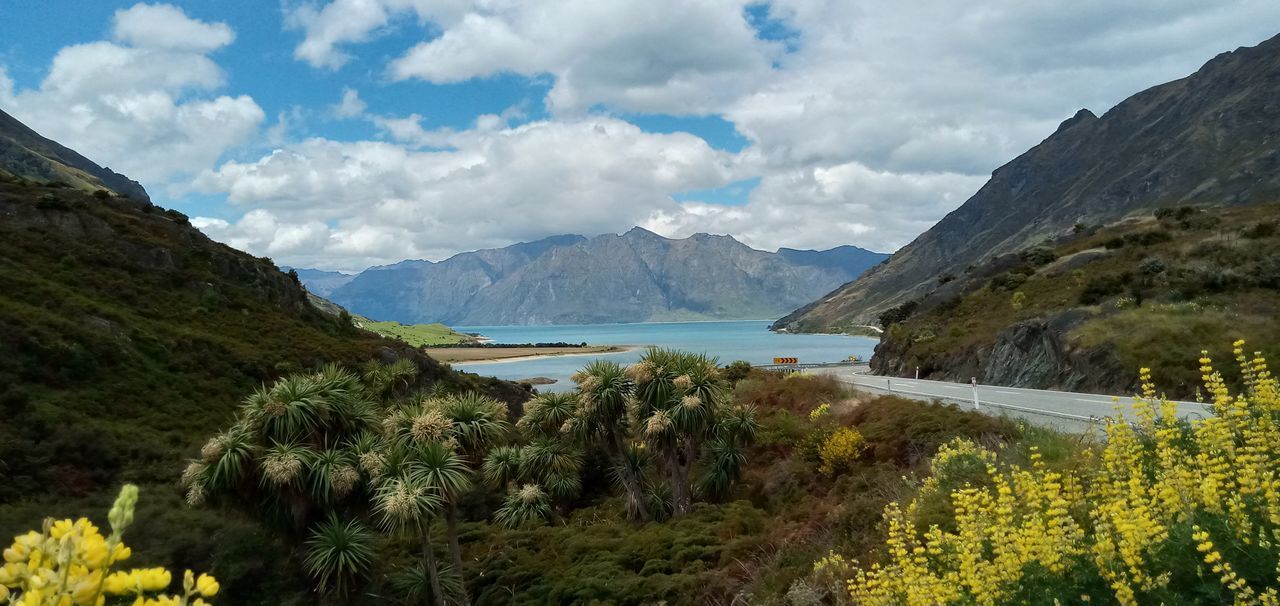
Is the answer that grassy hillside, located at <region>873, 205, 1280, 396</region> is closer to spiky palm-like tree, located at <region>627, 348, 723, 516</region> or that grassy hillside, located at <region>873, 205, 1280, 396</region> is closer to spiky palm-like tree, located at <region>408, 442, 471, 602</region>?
spiky palm-like tree, located at <region>627, 348, 723, 516</region>

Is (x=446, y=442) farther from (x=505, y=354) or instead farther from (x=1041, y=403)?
(x=505, y=354)

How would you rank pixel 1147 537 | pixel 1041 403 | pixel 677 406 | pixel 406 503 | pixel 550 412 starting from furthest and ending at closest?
pixel 550 412 < pixel 1041 403 < pixel 677 406 < pixel 406 503 < pixel 1147 537

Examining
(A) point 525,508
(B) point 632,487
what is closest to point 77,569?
(B) point 632,487

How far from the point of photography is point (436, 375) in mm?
49875

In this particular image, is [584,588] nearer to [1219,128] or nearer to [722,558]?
[722,558]

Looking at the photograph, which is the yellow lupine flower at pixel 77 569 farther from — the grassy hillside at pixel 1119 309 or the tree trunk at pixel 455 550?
the grassy hillside at pixel 1119 309

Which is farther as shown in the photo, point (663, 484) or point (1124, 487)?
point (663, 484)

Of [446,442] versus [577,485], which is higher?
[446,442]

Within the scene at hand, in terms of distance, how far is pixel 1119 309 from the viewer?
31.6m

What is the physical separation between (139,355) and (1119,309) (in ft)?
155

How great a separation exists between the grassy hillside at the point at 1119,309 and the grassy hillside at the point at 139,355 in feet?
95.5

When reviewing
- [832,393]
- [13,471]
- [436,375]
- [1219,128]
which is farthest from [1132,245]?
[1219,128]

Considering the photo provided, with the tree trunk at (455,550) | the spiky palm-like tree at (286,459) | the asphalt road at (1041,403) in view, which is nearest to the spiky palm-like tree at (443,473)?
the tree trunk at (455,550)

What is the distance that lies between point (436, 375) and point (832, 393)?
99.1 ft
